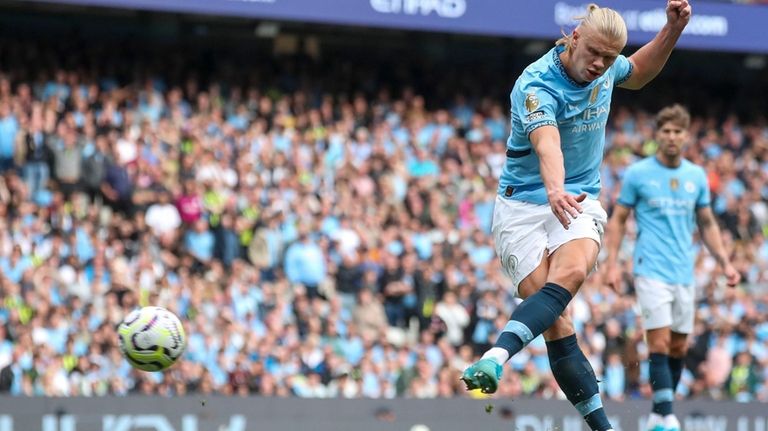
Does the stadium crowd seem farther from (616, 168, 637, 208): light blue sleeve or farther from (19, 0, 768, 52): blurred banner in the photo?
(616, 168, 637, 208): light blue sleeve

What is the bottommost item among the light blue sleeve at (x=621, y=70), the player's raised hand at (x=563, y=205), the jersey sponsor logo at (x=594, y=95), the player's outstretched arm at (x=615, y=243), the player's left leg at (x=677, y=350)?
the player's left leg at (x=677, y=350)

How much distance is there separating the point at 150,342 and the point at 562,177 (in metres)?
3.88

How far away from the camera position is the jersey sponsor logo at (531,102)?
7320 mm

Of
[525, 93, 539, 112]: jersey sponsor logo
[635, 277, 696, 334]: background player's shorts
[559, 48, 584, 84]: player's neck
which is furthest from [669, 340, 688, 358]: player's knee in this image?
[525, 93, 539, 112]: jersey sponsor logo

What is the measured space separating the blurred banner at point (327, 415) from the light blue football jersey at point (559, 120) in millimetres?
3325

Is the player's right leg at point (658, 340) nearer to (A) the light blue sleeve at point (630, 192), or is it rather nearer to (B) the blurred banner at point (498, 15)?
(A) the light blue sleeve at point (630, 192)

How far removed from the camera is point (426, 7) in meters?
21.1

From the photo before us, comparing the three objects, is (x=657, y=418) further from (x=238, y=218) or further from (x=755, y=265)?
(x=755, y=265)

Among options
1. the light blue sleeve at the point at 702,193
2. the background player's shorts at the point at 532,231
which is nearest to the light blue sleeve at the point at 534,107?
the background player's shorts at the point at 532,231

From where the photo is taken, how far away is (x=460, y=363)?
16.3 meters

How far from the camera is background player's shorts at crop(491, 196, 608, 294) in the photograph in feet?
25.1

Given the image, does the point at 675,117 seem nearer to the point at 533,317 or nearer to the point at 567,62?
the point at 567,62

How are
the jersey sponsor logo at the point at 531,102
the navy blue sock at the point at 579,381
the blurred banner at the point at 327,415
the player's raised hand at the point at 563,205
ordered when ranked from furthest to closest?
1. the blurred banner at the point at 327,415
2. the navy blue sock at the point at 579,381
3. the jersey sponsor logo at the point at 531,102
4. the player's raised hand at the point at 563,205

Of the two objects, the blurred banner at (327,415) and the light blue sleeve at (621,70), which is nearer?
the light blue sleeve at (621,70)
